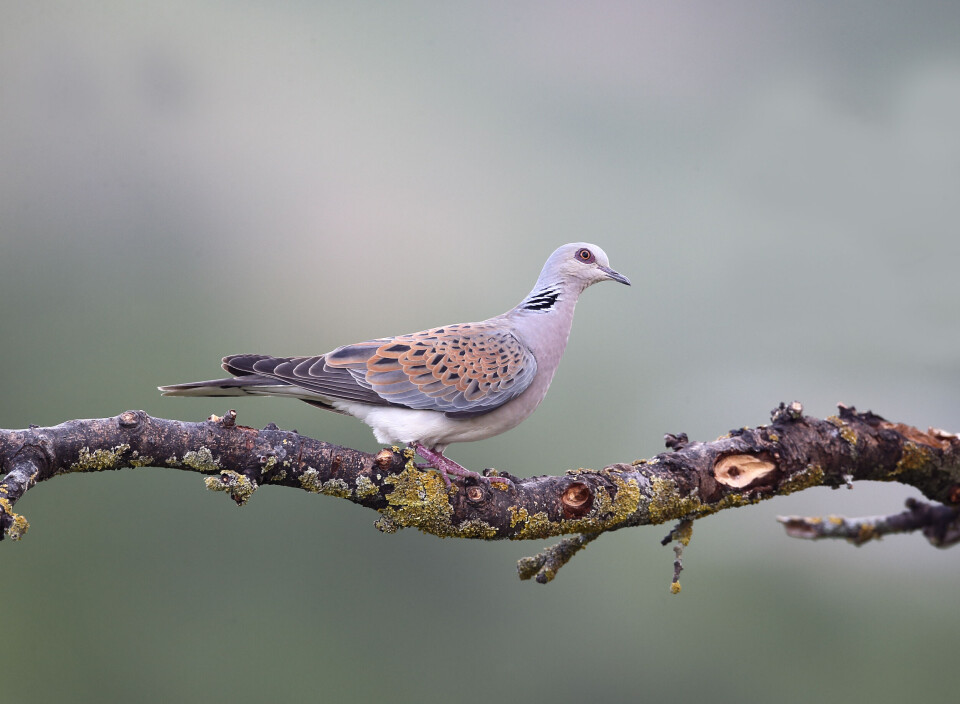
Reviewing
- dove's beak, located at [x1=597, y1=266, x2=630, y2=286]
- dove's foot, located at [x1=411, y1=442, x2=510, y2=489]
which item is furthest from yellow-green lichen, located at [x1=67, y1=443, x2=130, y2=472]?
dove's beak, located at [x1=597, y1=266, x2=630, y2=286]

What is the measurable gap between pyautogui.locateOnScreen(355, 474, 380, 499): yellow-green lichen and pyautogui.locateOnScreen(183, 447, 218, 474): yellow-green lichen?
1.34 feet

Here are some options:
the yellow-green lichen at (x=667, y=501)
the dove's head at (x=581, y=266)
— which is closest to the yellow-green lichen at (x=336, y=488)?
the yellow-green lichen at (x=667, y=501)

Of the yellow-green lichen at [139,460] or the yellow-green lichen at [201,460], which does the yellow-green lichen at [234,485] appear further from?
the yellow-green lichen at [139,460]

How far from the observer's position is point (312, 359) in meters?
2.93

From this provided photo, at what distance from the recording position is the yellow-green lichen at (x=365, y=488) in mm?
2457

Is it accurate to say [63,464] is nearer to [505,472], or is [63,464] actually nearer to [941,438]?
[505,472]

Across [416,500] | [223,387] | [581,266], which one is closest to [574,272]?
[581,266]

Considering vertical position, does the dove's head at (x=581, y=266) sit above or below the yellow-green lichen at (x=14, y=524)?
above

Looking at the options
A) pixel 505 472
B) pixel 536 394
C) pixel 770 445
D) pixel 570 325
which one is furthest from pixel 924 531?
pixel 570 325

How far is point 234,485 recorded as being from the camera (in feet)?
7.23

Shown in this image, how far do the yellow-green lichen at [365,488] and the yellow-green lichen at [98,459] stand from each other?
646mm

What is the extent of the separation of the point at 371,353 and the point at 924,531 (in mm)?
1885

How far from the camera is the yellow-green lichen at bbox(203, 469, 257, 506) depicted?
217 cm

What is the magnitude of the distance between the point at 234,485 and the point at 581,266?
1.95 metres
